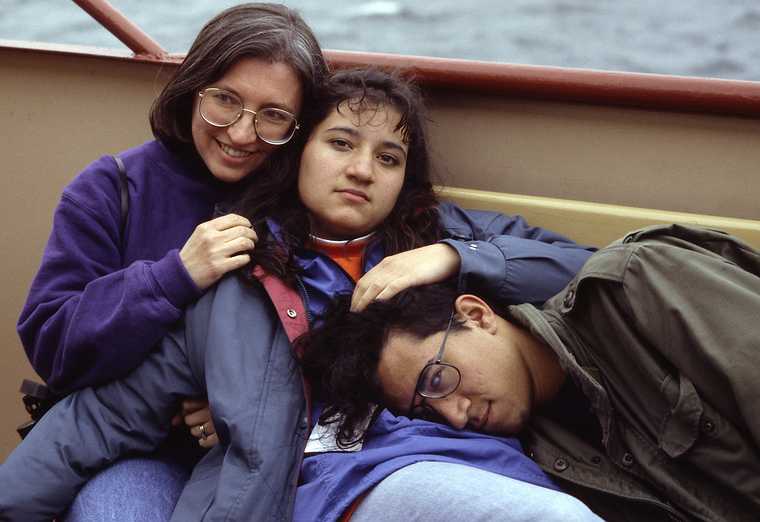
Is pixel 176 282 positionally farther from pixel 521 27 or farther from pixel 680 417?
pixel 521 27

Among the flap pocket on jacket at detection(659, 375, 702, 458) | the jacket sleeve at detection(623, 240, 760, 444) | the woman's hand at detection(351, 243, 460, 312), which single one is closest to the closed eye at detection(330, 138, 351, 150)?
the woman's hand at detection(351, 243, 460, 312)

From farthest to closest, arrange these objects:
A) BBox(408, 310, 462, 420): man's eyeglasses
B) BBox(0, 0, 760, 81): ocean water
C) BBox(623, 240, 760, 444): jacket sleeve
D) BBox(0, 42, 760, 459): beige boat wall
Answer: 1. BBox(0, 0, 760, 81): ocean water
2. BBox(0, 42, 760, 459): beige boat wall
3. BBox(408, 310, 462, 420): man's eyeglasses
4. BBox(623, 240, 760, 444): jacket sleeve

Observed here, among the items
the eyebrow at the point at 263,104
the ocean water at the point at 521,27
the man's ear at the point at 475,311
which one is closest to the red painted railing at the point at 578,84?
the eyebrow at the point at 263,104

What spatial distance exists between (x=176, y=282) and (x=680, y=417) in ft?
2.84

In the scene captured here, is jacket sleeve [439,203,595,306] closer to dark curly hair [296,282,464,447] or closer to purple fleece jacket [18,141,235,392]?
dark curly hair [296,282,464,447]

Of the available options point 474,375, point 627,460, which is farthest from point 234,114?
point 627,460

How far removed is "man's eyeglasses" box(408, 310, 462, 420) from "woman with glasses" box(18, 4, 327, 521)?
0.40 meters

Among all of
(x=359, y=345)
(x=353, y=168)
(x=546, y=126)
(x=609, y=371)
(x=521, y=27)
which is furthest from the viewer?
(x=521, y=27)

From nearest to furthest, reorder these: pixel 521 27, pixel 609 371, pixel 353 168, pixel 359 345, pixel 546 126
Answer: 1. pixel 609 371
2. pixel 359 345
3. pixel 353 168
4. pixel 546 126
5. pixel 521 27

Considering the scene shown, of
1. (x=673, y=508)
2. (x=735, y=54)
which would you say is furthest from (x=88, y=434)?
(x=735, y=54)

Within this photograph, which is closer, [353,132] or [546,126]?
[353,132]

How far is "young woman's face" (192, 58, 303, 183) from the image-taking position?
60.9 inches

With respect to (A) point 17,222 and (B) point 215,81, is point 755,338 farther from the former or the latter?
(A) point 17,222

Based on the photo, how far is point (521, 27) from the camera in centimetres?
525
